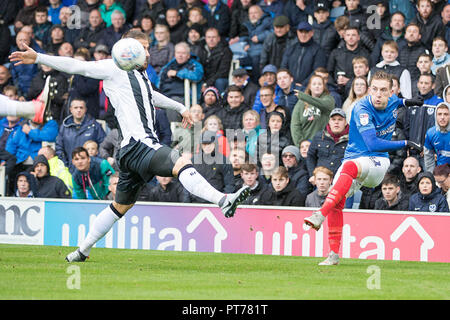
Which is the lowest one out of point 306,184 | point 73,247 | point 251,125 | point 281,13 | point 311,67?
point 73,247

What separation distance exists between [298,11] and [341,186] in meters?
8.44

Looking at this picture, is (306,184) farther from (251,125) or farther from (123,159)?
(123,159)

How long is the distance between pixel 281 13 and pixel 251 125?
3.70m

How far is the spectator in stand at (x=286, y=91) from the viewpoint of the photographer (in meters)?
15.5

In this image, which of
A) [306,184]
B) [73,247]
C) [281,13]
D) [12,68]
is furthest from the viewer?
[12,68]

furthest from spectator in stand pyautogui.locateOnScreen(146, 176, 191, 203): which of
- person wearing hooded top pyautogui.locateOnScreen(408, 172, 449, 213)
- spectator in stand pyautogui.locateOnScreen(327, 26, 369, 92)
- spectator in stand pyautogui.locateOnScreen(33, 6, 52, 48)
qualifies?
spectator in stand pyautogui.locateOnScreen(33, 6, 52, 48)

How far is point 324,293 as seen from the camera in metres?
7.70

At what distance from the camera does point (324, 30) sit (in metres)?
16.7

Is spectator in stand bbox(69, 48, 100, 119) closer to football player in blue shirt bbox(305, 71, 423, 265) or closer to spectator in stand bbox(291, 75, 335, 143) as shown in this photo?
spectator in stand bbox(291, 75, 335, 143)

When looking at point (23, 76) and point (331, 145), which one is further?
point (23, 76)

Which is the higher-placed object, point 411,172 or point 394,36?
point 394,36

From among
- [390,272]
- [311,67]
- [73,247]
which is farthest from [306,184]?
[390,272]

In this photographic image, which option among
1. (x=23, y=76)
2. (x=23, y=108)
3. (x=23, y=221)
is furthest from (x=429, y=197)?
(x=23, y=76)

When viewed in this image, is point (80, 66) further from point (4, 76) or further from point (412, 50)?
point (4, 76)
